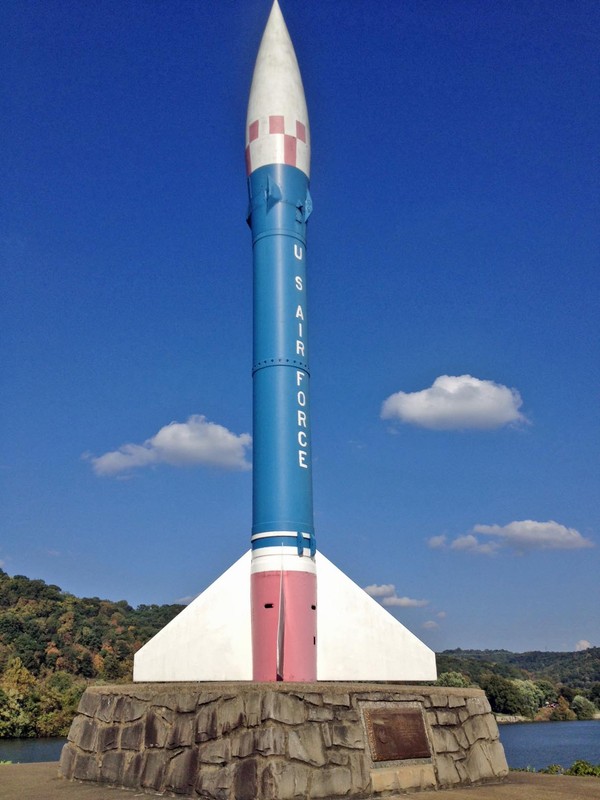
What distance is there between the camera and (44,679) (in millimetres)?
51125

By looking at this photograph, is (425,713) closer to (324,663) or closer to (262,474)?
(324,663)

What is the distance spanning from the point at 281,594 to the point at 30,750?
86.4ft

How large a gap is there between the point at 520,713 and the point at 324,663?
201 ft

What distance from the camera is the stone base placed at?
8.17 meters

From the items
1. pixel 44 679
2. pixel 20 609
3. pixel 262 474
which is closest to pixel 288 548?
pixel 262 474

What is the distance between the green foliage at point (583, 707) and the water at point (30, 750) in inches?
2095

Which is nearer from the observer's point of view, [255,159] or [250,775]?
[250,775]

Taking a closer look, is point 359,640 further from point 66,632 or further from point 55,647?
point 66,632

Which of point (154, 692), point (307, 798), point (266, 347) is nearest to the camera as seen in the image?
point (307, 798)

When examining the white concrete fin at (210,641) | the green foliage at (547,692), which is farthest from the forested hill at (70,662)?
the white concrete fin at (210,641)

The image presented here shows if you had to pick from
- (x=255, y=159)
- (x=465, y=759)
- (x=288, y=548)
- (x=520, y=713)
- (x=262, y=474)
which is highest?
(x=255, y=159)

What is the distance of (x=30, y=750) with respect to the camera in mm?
32344

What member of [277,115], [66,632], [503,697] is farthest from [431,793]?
[503,697]

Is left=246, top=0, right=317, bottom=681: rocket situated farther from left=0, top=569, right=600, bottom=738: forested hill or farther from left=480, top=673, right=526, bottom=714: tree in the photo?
left=480, top=673, right=526, bottom=714: tree
